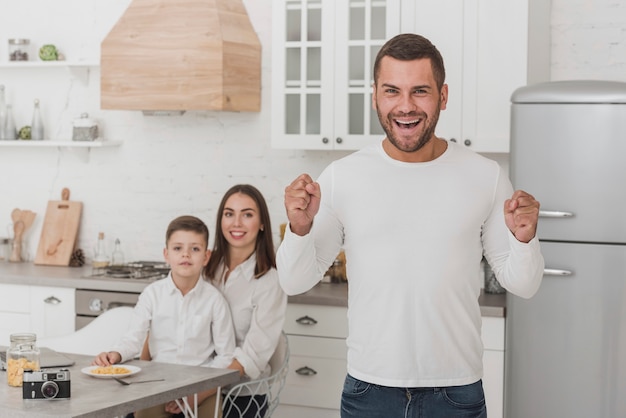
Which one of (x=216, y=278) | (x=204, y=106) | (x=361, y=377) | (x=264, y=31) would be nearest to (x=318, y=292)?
(x=216, y=278)

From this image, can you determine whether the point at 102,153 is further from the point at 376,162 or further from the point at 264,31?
the point at 376,162

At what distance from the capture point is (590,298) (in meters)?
4.02

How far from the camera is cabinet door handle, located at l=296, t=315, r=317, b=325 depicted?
4.42 m

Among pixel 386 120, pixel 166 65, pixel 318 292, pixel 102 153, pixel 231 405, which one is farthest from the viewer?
pixel 102 153

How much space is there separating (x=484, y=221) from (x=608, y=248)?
1.69 meters

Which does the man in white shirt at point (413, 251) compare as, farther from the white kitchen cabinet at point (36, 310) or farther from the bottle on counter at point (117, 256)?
the bottle on counter at point (117, 256)

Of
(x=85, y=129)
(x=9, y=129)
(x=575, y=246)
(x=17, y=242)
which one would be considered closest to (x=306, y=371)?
(x=575, y=246)

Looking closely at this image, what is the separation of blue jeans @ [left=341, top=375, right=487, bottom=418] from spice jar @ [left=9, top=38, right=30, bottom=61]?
3.66m

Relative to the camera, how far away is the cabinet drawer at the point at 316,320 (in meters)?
4.38

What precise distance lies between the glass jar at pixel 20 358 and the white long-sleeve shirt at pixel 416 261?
1051 millimetres

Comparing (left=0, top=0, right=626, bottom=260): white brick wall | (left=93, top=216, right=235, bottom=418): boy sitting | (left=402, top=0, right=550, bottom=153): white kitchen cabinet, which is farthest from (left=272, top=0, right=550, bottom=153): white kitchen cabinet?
(left=93, top=216, right=235, bottom=418): boy sitting

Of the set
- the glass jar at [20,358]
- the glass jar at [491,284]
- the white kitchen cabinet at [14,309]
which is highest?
the glass jar at [491,284]

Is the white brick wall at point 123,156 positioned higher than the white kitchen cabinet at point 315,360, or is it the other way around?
the white brick wall at point 123,156

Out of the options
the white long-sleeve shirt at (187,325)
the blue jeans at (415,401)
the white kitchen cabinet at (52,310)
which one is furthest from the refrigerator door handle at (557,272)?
the white kitchen cabinet at (52,310)
